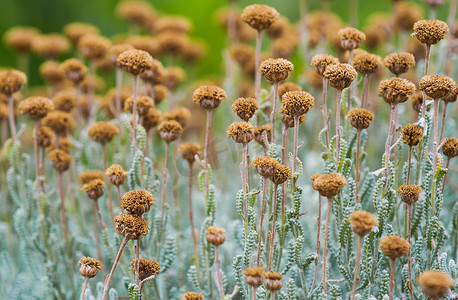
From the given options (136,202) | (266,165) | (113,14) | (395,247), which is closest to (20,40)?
(136,202)

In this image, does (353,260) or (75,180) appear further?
(75,180)

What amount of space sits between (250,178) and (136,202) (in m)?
0.42

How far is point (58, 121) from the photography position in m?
1.14

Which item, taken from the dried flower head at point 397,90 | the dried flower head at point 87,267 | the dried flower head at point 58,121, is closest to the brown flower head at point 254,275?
the dried flower head at point 87,267

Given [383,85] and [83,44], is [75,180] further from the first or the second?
[383,85]

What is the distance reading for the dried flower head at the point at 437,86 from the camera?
834 mm

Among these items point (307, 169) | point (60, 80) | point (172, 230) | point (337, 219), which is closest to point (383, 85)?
point (337, 219)

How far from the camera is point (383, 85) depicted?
866 mm

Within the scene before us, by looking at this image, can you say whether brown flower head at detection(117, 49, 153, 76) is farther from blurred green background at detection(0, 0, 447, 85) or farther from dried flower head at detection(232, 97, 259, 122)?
blurred green background at detection(0, 0, 447, 85)

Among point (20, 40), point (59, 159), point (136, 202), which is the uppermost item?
point (20, 40)

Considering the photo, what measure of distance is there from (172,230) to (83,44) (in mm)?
507

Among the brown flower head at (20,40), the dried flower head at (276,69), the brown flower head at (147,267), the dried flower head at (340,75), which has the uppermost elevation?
the brown flower head at (20,40)

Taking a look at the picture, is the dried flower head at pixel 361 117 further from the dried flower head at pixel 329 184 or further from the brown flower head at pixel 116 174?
the brown flower head at pixel 116 174

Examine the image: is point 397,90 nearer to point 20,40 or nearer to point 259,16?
point 259,16
